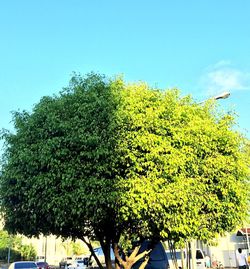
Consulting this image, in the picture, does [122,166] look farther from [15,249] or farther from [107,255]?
[15,249]

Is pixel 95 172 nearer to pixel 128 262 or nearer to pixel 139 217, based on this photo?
pixel 139 217

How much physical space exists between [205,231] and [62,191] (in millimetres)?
4905

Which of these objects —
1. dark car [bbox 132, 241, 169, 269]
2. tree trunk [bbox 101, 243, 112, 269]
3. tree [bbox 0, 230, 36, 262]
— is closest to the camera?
tree trunk [bbox 101, 243, 112, 269]

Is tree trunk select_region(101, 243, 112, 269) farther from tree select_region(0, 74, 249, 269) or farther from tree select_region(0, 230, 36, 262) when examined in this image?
tree select_region(0, 230, 36, 262)

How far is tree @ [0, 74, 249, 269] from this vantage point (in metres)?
11.4

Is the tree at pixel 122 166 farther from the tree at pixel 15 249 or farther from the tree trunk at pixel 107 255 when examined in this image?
the tree at pixel 15 249

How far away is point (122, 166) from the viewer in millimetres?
11977

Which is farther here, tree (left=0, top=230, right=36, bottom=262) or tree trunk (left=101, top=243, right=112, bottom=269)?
tree (left=0, top=230, right=36, bottom=262)

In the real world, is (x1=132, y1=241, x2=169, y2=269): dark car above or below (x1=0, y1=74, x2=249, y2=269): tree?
below

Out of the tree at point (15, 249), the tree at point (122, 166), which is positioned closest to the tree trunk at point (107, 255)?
the tree at point (122, 166)

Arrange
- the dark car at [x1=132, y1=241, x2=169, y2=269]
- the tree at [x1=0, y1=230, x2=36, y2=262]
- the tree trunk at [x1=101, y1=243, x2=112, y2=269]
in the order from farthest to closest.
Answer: the tree at [x1=0, y1=230, x2=36, y2=262]
the dark car at [x1=132, y1=241, x2=169, y2=269]
the tree trunk at [x1=101, y1=243, x2=112, y2=269]

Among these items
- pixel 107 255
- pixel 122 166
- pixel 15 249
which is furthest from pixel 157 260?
pixel 15 249

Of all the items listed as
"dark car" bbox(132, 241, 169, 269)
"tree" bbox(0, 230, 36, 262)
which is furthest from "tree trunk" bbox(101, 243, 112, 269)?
"tree" bbox(0, 230, 36, 262)

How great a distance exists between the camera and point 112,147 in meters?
11.8
